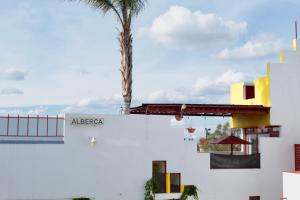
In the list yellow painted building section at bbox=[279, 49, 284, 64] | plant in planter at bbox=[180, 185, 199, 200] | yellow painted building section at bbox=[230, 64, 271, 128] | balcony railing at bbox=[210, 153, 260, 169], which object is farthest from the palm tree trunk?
yellow painted building section at bbox=[279, 49, 284, 64]

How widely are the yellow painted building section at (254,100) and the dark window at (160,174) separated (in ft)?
23.6

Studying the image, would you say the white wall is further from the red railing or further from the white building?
the red railing

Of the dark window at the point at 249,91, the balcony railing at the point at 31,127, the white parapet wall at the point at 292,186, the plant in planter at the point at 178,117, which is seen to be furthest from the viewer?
the dark window at the point at 249,91

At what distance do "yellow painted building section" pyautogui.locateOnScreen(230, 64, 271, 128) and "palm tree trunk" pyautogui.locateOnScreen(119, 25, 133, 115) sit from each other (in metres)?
8.19

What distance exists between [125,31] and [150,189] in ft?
26.4

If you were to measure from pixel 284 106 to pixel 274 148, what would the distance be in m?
2.53

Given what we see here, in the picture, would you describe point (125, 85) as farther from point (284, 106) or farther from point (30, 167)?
point (284, 106)

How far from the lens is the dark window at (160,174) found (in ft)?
80.3

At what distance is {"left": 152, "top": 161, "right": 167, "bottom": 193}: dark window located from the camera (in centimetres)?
2447

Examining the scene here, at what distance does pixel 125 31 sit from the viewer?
25.2 m

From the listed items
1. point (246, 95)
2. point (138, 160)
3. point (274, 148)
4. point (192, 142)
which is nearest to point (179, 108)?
point (192, 142)

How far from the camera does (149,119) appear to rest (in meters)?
24.1

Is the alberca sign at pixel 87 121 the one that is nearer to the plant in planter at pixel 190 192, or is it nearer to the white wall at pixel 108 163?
the white wall at pixel 108 163

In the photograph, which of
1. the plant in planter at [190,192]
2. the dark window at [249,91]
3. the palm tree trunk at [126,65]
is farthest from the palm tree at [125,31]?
the dark window at [249,91]
